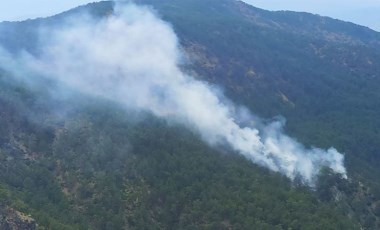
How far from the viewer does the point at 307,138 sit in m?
157

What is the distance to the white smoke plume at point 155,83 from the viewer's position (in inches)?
5207

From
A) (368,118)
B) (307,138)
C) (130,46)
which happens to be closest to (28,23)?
Answer: (130,46)

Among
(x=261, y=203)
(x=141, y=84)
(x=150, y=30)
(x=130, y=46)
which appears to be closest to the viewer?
(x=261, y=203)

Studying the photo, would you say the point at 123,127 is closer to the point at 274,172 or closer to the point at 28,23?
the point at 274,172

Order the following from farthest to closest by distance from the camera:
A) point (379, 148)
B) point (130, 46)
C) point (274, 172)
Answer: point (130, 46), point (379, 148), point (274, 172)

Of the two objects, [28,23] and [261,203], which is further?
[28,23]

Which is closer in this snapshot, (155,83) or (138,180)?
(138,180)

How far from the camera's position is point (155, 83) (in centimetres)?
15312

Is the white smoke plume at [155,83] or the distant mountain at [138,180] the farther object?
the white smoke plume at [155,83]

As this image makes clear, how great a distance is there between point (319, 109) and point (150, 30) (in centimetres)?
5856

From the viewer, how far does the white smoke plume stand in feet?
434

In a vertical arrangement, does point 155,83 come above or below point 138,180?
above

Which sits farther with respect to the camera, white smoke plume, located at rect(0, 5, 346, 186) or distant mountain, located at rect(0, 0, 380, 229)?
white smoke plume, located at rect(0, 5, 346, 186)

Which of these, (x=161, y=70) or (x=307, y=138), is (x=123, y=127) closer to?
(x=161, y=70)
